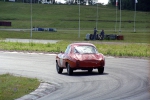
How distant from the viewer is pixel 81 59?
20734 mm

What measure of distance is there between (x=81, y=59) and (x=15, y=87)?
5278mm

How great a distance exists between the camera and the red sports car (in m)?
20.6

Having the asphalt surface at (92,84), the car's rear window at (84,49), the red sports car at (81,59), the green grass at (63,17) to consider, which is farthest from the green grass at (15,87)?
the green grass at (63,17)

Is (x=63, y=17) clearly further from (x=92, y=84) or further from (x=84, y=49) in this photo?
(x=92, y=84)

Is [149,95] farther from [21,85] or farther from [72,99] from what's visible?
[21,85]

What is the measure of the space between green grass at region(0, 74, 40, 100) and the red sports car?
9.73 ft

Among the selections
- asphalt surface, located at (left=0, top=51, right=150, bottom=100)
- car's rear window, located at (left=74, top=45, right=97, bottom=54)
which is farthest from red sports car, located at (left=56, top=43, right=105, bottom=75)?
asphalt surface, located at (left=0, top=51, right=150, bottom=100)

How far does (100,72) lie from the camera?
2114cm

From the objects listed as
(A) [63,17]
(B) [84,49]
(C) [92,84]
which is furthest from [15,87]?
(A) [63,17]

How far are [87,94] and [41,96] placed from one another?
1.39 metres

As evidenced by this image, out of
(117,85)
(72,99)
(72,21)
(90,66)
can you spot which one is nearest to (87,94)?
(72,99)

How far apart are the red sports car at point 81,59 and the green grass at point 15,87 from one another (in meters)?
2.96

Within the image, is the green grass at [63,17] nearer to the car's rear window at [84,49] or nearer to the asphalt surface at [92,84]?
the asphalt surface at [92,84]

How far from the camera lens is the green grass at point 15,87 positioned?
14398 millimetres
